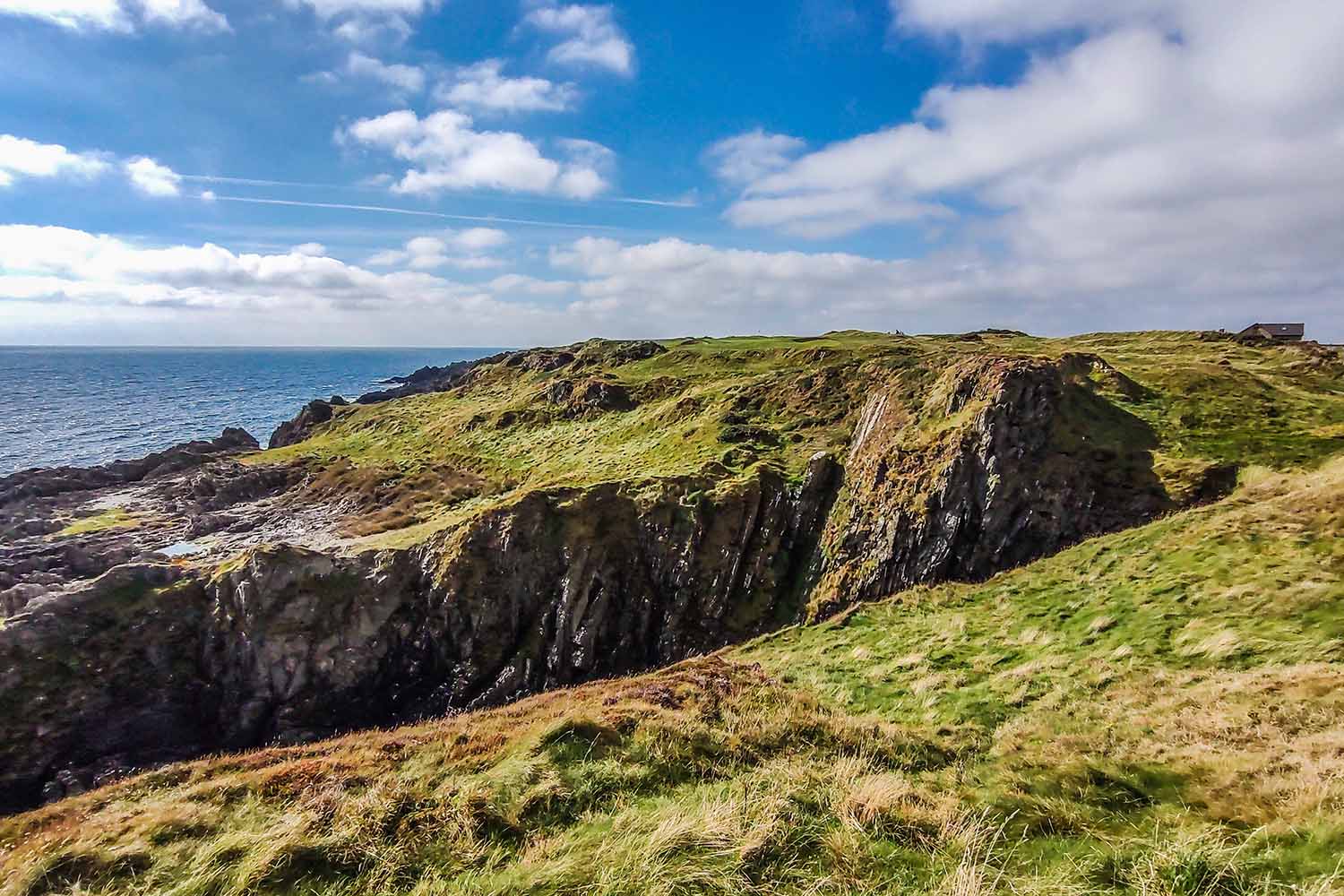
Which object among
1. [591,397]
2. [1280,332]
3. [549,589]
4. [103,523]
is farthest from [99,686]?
[1280,332]

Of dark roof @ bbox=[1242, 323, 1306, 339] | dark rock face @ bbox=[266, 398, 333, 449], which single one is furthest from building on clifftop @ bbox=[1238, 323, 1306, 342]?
dark rock face @ bbox=[266, 398, 333, 449]

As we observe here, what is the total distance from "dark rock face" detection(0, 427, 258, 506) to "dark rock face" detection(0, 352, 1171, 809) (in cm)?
4551

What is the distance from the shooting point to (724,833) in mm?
9492

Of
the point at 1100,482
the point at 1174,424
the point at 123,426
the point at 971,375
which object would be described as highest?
the point at 971,375

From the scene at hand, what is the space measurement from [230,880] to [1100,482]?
35534 millimetres

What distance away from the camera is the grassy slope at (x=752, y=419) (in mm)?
32094

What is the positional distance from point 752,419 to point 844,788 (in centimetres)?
3992

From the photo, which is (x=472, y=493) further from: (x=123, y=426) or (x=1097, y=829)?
(x=123, y=426)

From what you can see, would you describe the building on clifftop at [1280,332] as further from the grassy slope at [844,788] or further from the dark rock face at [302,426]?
the dark rock face at [302,426]

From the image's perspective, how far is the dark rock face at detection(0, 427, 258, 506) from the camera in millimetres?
64562

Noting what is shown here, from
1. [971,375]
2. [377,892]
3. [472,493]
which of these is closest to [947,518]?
[971,375]

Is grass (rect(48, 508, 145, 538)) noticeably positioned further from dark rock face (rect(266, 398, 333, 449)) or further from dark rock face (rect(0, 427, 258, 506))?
dark rock face (rect(266, 398, 333, 449))

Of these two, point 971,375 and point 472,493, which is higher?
point 971,375

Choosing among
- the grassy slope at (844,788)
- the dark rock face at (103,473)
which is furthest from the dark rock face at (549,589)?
the dark rock face at (103,473)
